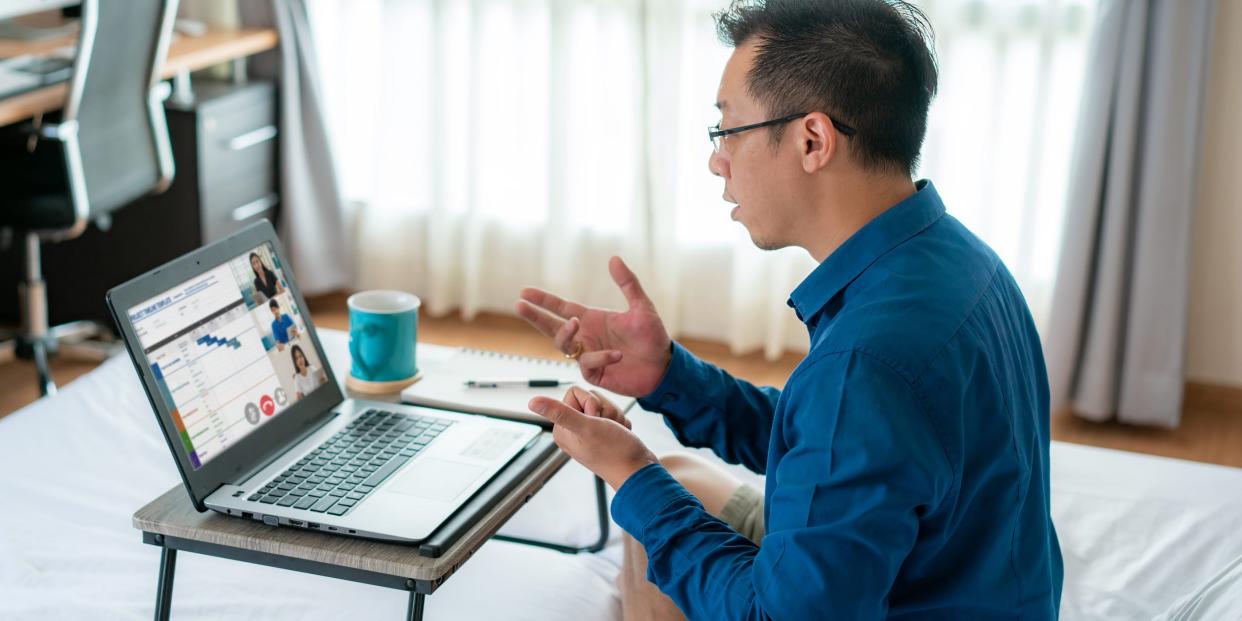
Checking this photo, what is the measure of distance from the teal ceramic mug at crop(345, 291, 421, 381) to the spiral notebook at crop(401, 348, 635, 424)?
0.11ft

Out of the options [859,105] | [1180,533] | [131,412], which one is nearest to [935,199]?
[859,105]

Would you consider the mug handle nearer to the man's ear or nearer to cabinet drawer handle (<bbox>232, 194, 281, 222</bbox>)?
the man's ear

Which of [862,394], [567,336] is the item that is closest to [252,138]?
[567,336]

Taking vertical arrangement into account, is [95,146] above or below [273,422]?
above

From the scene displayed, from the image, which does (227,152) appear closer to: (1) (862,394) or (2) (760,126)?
(2) (760,126)

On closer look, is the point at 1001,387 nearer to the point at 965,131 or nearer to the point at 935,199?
the point at 935,199

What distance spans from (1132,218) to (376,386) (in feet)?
6.93

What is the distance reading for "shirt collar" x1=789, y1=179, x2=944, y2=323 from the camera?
4.16 feet

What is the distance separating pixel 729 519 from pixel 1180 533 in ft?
2.27

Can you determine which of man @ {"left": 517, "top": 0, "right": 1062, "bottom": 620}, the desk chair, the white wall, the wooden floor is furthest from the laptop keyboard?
the white wall

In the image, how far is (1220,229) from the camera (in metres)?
3.26

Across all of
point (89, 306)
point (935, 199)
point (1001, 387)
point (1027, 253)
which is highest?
point (935, 199)

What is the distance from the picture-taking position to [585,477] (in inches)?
83.2

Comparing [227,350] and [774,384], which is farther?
[774,384]
